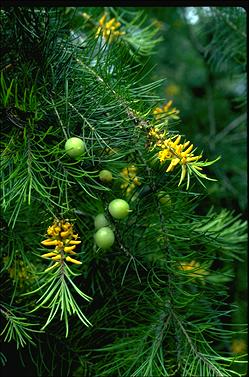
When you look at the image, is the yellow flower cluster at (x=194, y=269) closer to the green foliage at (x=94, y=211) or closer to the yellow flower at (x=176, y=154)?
the green foliage at (x=94, y=211)

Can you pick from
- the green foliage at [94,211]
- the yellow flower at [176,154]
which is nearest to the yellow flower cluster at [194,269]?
the green foliage at [94,211]

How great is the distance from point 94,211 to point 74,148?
0.14 meters

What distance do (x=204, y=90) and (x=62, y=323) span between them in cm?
136

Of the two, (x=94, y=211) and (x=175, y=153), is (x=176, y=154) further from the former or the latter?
(x=94, y=211)

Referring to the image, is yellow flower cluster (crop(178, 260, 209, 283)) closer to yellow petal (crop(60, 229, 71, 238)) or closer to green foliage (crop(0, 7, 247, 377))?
green foliage (crop(0, 7, 247, 377))

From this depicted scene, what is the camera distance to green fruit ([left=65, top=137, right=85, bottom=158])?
424mm

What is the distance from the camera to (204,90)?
71.1 inches

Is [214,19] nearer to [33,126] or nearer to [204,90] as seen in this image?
[33,126]

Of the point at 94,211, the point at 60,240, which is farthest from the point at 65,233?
the point at 94,211

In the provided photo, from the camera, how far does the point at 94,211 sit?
553 mm

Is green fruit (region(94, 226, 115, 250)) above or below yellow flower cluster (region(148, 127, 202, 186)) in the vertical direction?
below

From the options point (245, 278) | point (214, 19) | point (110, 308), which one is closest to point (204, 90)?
point (245, 278)

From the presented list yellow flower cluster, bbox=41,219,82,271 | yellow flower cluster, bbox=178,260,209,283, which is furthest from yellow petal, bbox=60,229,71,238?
yellow flower cluster, bbox=178,260,209,283

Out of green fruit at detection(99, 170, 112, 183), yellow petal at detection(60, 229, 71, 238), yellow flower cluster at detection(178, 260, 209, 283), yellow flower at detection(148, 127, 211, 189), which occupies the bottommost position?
yellow flower cluster at detection(178, 260, 209, 283)
